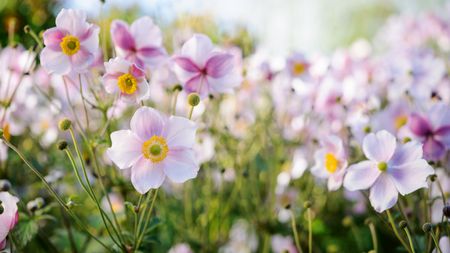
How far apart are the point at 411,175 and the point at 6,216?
81cm

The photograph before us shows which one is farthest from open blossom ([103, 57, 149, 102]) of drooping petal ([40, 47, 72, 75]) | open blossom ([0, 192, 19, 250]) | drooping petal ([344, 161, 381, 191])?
drooping petal ([344, 161, 381, 191])

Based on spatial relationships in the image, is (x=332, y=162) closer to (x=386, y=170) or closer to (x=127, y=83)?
(x=386, y=170)

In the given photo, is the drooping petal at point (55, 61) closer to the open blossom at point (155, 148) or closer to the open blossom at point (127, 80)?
the open blossom at point (127, 80)

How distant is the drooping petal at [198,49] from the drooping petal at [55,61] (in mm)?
265

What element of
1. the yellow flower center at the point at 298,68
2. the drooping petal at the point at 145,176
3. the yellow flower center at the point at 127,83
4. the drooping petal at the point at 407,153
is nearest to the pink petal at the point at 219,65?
the yellow flower center at the point at 127,83

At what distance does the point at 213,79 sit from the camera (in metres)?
1.24

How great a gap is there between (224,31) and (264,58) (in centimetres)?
60

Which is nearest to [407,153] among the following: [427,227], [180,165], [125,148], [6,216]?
[427,227]

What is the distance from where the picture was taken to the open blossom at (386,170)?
1.00 meters

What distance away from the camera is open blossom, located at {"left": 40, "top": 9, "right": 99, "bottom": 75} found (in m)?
1.08

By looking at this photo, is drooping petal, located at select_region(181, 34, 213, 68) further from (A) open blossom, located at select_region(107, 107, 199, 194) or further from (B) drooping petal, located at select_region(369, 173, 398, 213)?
(B) drooping petal, located at select_region(369, 173, 398, 213)

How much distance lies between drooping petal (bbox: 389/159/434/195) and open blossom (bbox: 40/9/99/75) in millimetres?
694

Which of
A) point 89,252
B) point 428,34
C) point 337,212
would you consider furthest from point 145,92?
point 428,34

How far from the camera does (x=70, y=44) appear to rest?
1104 mm
